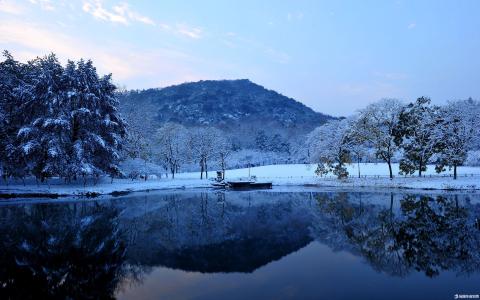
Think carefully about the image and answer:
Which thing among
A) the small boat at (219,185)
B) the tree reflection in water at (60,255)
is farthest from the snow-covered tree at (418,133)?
the tree reflection in water at (60,255)

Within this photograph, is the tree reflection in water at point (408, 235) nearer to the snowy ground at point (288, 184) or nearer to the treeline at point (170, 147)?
the snowy ground at point (288, 184)

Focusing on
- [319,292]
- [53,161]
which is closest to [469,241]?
[319,292]

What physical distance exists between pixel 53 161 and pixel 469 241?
40.9 meters

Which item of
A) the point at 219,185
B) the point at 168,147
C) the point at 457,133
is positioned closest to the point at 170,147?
the point at 168,147

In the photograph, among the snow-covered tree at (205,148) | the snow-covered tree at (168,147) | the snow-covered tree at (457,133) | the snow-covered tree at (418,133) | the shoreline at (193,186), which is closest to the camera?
the shoreline at (193,186)

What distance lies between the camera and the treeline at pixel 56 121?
42656 mm

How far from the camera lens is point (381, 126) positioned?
55312mm

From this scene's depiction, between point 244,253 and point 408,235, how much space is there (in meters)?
8.82

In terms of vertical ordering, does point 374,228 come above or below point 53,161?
below

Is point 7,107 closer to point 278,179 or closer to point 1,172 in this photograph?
point 1,172

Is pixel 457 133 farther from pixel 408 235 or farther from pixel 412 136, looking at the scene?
pixel 408 235

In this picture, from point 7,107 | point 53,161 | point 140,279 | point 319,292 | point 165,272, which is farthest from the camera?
point 7,107

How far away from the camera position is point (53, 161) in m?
42.3

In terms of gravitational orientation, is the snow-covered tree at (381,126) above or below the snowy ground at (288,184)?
above
